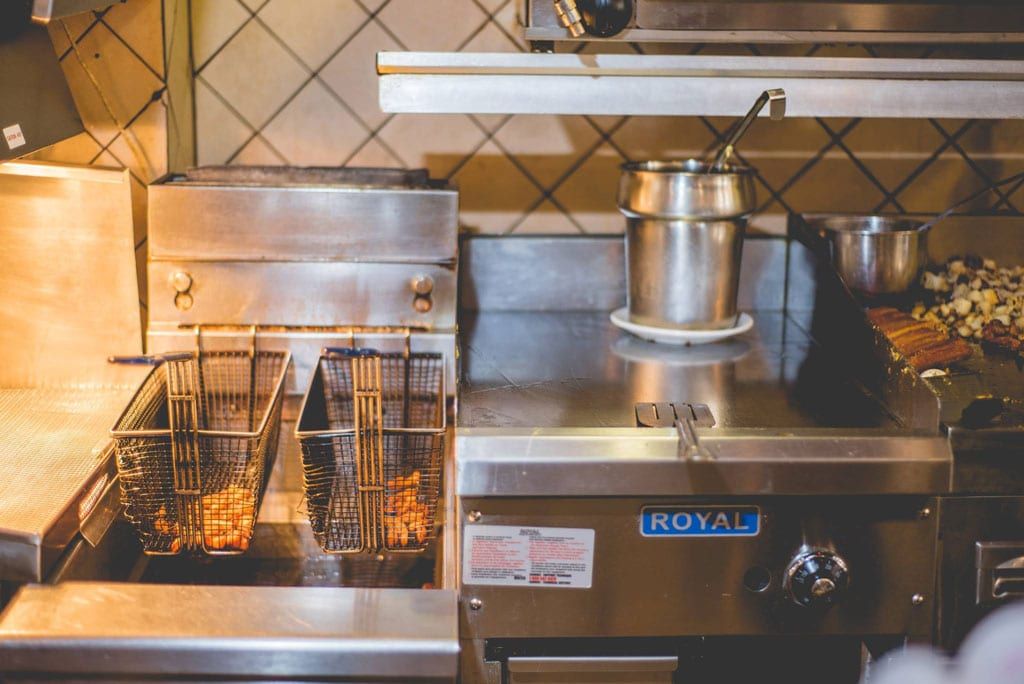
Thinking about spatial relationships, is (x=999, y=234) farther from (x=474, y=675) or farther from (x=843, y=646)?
(x=474, y=675)

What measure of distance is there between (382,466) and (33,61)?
0.89m

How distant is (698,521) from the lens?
1.42 m

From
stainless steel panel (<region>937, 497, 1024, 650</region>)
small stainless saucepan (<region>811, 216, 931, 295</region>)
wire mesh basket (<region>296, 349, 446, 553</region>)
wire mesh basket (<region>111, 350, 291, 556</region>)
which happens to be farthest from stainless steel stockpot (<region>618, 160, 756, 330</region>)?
wire mesh basket (<region>111, 350, 291, 556</region>)

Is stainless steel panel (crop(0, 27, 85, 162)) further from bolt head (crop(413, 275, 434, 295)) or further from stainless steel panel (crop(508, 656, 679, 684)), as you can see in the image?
stainless steel panel (crop(508, 656, 679, 684))

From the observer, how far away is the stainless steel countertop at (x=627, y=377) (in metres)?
1.51

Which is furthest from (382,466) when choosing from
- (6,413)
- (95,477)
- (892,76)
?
(892,76)

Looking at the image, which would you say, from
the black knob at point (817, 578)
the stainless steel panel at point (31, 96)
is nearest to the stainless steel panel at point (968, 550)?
the black knob at point (817, 578)

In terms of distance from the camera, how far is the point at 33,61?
5.34 ft

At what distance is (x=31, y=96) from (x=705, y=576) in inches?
Result: 51.0

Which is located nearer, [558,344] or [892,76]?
Answer: [892,76]

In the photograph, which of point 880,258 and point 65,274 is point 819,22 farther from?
point 65,274

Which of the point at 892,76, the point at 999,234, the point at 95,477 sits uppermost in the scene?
the point at 892,76

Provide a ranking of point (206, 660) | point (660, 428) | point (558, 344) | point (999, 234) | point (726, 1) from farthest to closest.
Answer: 1. point (999, 234)
2. point (558, 344)
3. point (726, 1)
4. point (660, 428)
5. point (206, 660)

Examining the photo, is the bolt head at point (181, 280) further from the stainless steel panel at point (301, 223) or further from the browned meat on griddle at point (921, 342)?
the browned meat on griddle at point (921, 342)
